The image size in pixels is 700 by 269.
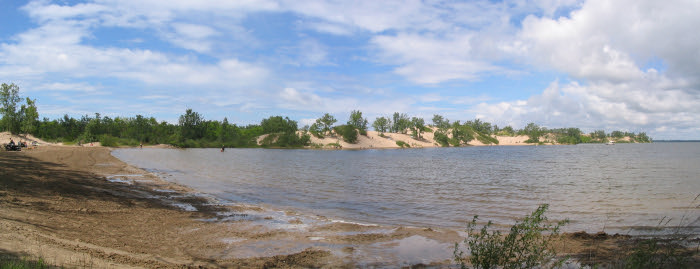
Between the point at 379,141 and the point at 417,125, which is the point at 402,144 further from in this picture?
the point at 417,125

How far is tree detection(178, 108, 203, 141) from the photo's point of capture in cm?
12988

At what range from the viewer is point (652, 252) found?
7.69 metres

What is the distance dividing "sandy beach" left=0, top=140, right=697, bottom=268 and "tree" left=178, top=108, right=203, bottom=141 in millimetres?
122567

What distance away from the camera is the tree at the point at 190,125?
426 ft

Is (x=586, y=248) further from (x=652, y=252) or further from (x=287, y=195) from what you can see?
(x=287, y=195)

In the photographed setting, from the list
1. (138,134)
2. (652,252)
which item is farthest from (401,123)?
(652,252)

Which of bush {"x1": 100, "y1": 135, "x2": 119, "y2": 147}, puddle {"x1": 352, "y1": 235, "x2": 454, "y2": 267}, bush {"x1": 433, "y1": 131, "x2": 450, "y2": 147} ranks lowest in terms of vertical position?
puddle {"x1": 352, "y1": 235, "x2": 454, "y2": 267}

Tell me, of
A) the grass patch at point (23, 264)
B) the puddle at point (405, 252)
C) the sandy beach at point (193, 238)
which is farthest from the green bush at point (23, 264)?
the puddle at point (405, 252)

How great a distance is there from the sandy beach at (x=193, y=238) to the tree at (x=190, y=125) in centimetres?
12257

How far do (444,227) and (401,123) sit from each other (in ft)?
561

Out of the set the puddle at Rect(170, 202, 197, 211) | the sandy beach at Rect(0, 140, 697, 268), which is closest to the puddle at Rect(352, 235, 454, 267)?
the sandy beach at Rect(0, 140, 697, 268)

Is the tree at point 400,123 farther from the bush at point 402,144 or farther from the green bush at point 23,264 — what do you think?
the green bush at point 23,264

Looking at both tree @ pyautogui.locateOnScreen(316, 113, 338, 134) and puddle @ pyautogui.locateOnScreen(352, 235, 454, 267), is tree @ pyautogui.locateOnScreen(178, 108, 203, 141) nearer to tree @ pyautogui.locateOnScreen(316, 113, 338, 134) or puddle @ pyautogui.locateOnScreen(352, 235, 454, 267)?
tree @ pyautogui.locateOnScreen(316, 113, 338, 134)

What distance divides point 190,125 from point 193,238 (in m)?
133
